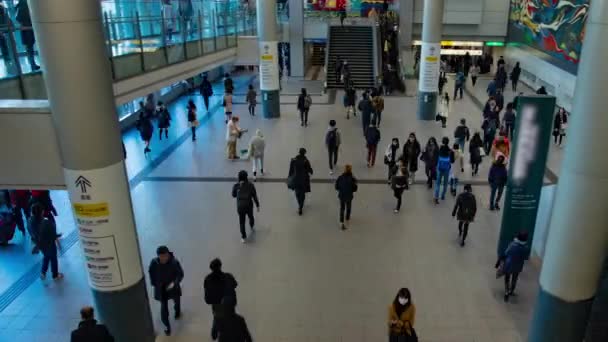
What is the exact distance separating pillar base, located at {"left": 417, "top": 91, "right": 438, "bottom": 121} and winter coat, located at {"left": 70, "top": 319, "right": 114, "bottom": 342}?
638 inches

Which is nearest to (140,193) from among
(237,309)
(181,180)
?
(181,180)

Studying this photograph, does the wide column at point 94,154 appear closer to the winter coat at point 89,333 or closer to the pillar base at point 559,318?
the winter coat at point 89,333

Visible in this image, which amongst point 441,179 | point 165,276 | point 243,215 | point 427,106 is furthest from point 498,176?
point 427,106

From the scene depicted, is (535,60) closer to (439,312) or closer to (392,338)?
(439,312)

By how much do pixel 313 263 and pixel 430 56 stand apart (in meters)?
12.5

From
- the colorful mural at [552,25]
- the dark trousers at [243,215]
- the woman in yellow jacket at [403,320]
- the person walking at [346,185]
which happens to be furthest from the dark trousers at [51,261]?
the colorful mural at [552,25]

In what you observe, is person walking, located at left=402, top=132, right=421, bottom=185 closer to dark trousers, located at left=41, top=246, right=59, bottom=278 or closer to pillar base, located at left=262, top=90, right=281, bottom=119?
dark trousers, located at left=41, top=246, right=59, bottom=278

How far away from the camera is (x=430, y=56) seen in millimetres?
18766

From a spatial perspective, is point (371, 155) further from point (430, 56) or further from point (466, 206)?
point (430, 56)

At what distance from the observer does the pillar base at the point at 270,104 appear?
65.0 feet

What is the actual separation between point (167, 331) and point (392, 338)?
3158 millimetres

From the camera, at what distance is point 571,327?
586 centimetres

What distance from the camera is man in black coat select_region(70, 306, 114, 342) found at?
16.7 ft

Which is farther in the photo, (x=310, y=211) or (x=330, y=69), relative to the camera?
(x=330, y=69)
